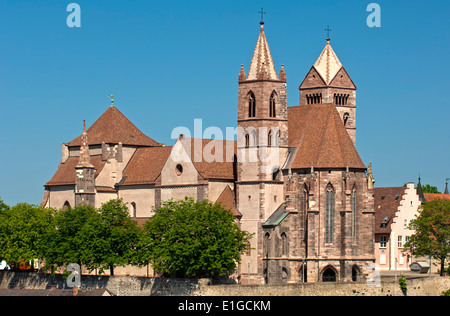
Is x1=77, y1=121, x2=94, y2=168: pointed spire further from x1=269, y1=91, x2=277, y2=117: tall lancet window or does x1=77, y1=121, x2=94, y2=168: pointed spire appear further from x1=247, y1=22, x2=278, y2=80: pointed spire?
x1=269, y1=91, x2=277, y2=117: tall lancet window

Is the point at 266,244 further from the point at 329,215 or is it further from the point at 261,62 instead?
the point at 261,62

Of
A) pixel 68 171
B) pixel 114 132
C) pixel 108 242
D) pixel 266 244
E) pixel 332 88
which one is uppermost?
pixel 332 88

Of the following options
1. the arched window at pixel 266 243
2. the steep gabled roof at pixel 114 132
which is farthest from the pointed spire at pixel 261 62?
the steep gabled roof at pixel 114 132

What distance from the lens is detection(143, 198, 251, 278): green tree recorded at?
118 m

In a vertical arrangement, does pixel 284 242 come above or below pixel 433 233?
below

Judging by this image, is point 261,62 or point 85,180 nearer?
point 261,62

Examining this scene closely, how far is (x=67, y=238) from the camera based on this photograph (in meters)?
127

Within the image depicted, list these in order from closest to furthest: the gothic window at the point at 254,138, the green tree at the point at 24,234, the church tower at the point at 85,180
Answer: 1. the gothic window at the point at 254,138
2. the green tree at the point at 24,234
3. the church tower at the point at 85,180

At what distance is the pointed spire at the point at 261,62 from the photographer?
415ft

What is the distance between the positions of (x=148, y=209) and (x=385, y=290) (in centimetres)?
2836

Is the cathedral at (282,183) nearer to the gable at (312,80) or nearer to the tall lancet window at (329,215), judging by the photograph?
the tall lancet window at (329,215)

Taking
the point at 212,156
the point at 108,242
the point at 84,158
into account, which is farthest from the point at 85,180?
the point at 212,156

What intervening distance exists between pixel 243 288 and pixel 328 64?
118 ft
